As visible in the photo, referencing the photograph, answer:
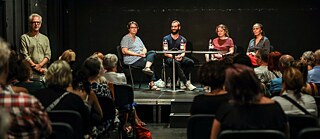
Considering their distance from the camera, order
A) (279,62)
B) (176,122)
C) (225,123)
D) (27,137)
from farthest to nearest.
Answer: (176,122), (279,62), (225,123), (27,137)

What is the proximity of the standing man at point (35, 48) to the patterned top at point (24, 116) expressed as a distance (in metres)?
4.97

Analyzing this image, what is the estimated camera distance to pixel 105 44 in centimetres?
1154

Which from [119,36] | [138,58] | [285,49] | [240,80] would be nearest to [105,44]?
[119,36]

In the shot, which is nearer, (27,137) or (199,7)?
(27,137)

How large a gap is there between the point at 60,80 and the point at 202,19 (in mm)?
7423

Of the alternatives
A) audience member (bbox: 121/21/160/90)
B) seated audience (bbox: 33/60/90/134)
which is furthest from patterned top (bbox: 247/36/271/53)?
seated audience (bbox: 33/60/90/134)

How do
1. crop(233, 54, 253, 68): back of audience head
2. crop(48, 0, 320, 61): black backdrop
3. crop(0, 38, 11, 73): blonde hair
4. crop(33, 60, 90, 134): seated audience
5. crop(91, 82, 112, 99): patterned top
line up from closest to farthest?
crop(0, 38, 11, 73): blonde hair < crop(33, 60, 90, 134): seated audience < crop(91, 82, 112, 99): patterned top < crop(233, 54, 253, 68): back of audience head < crop(48, 0, 320, 61): black backdrop

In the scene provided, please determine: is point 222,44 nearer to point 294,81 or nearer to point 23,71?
point 23,71

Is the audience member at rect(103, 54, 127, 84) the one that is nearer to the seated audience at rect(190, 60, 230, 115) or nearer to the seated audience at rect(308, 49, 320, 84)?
the seated audience at rect(308, 49, 320, 84)

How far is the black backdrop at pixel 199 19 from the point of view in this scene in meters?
11.3

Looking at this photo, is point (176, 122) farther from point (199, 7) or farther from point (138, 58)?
point (199, 7)

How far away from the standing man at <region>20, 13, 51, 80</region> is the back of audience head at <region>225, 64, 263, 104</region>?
16.1ft

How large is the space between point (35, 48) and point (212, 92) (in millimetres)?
4445

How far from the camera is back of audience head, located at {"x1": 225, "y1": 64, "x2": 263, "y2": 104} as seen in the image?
342cm
